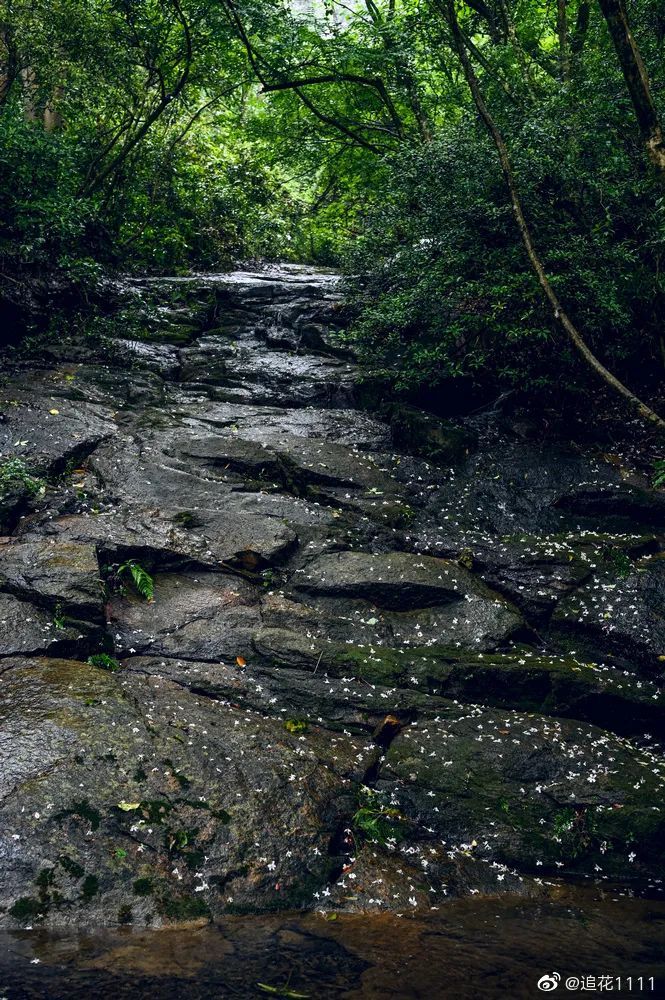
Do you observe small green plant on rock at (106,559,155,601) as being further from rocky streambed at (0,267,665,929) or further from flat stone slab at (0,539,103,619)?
flat stone slab at (0,539,103,619)

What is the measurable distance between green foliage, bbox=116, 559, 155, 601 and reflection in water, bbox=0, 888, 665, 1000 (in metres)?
3.90

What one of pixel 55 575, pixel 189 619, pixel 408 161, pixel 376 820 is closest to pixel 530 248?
pixel 408 161

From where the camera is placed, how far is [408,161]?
12.6 metres

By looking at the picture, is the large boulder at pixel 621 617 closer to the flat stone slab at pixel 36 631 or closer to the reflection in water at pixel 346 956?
the reflection in water at pixel 346 956

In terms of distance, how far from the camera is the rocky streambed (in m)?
5.90

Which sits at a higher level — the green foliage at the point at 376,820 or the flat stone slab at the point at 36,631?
the flat stone slab at the point at 36,631

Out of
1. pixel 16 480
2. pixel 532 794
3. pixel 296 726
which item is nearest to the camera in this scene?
pixel 532 794

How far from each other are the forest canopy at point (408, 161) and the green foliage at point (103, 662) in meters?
7.02

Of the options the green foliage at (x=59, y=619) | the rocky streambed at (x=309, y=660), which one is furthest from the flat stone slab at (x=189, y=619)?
the green foliage at (x=59, y=619)

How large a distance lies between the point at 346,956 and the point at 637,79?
32.0ft

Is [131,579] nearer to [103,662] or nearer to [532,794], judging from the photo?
[103,662]

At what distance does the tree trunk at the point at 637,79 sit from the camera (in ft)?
28.1

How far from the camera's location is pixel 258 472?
11.2 meters

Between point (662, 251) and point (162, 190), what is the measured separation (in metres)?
11.8
